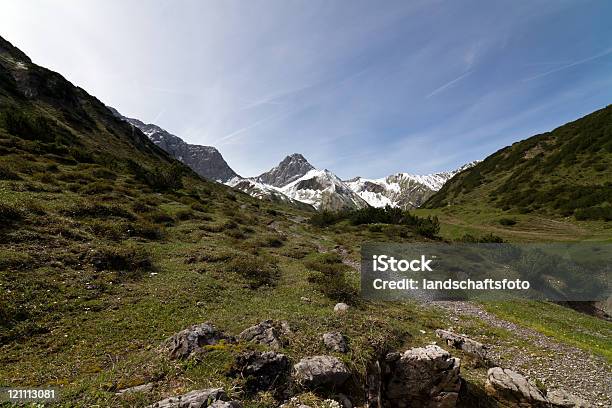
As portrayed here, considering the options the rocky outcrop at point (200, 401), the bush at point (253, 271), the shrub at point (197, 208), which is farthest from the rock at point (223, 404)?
the shrub at point (197, 208)

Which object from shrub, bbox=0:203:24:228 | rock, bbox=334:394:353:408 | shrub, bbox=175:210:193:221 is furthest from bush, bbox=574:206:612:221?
shrub, bbox=0:203:24:228

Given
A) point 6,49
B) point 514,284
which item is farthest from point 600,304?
point 6,49

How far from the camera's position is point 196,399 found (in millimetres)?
7199

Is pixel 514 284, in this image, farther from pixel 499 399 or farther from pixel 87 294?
pixel 87 294

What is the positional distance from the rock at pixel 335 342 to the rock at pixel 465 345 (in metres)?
7.84

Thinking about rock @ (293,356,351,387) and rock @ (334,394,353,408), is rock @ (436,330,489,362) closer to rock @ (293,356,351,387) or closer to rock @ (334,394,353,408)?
rock @ (293,356,351,387)

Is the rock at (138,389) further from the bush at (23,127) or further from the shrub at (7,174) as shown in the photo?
the bush at (23,127)

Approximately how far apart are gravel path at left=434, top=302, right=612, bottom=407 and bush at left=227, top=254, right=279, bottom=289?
12761 millimetres

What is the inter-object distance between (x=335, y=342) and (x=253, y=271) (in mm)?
11696

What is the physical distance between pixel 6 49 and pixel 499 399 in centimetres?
12857

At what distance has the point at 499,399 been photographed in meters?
11.6

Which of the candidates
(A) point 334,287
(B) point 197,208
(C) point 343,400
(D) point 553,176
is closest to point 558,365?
(A) point 334,287

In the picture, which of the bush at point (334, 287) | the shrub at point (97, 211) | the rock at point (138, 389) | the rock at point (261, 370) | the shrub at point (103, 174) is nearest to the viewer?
the rock at point (138, 389)

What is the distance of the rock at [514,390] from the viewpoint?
37.2ft
